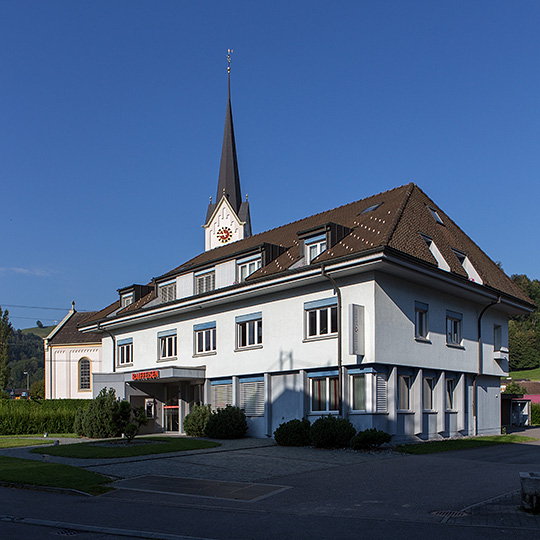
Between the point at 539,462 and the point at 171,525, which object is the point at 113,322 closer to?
the point at 539,462

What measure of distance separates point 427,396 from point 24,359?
177667mm

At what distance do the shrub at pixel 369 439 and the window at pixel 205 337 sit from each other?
10481mm

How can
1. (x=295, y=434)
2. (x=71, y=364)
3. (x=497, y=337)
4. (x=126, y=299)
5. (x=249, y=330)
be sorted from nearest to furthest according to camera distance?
1. (x=295, y=434)
2. (x=249, y=330)
3. (x=497, y=337)
4. (x=126, y=299)
5. (x=71, y=364)

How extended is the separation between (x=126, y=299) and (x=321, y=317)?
55.1 ft

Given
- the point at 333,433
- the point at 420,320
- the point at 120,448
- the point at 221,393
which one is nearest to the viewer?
the point at 120,448

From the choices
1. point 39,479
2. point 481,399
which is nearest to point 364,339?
point 481,399

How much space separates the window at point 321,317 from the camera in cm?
2377

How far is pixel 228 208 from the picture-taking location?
211ft

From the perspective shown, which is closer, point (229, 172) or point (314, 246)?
point (314, 246)

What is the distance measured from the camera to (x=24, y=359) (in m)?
184

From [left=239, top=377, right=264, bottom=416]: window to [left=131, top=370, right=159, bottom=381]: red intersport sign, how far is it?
4.17 metres

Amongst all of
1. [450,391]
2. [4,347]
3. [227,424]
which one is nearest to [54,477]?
[227,424]

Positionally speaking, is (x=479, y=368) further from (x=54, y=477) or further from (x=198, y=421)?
(x=54, y=477)

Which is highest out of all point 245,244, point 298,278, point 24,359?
point 245,244
